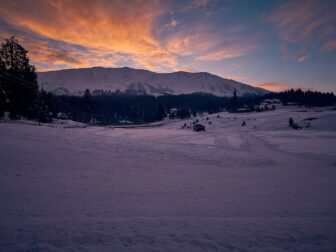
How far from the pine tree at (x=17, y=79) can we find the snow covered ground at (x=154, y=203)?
26.3 m

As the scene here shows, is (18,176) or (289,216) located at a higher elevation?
(18,176)

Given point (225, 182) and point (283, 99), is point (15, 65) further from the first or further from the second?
point (283, 99)

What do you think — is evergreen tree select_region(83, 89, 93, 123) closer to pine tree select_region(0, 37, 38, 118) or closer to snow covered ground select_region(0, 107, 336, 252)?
pine tree select_region(0, 37, 38, 118)

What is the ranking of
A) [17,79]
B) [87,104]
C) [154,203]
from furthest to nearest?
[87,104] < [17,79] < [154,203]

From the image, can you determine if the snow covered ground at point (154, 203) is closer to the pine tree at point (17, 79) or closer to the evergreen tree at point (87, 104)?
the pine tree at point (17, 79)

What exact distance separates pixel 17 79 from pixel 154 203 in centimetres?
4061

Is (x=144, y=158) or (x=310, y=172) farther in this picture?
(x=144, y=158)

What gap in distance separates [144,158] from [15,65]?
37885 mm

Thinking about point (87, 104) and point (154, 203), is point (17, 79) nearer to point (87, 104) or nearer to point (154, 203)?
point (154, 203)

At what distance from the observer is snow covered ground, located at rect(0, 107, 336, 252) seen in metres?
5.30

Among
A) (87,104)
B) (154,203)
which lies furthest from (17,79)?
(87,104)

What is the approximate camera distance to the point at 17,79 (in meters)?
35.7

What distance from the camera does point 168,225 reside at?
19.9ft

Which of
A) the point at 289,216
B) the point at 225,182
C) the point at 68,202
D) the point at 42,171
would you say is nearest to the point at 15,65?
the point at 42,171
